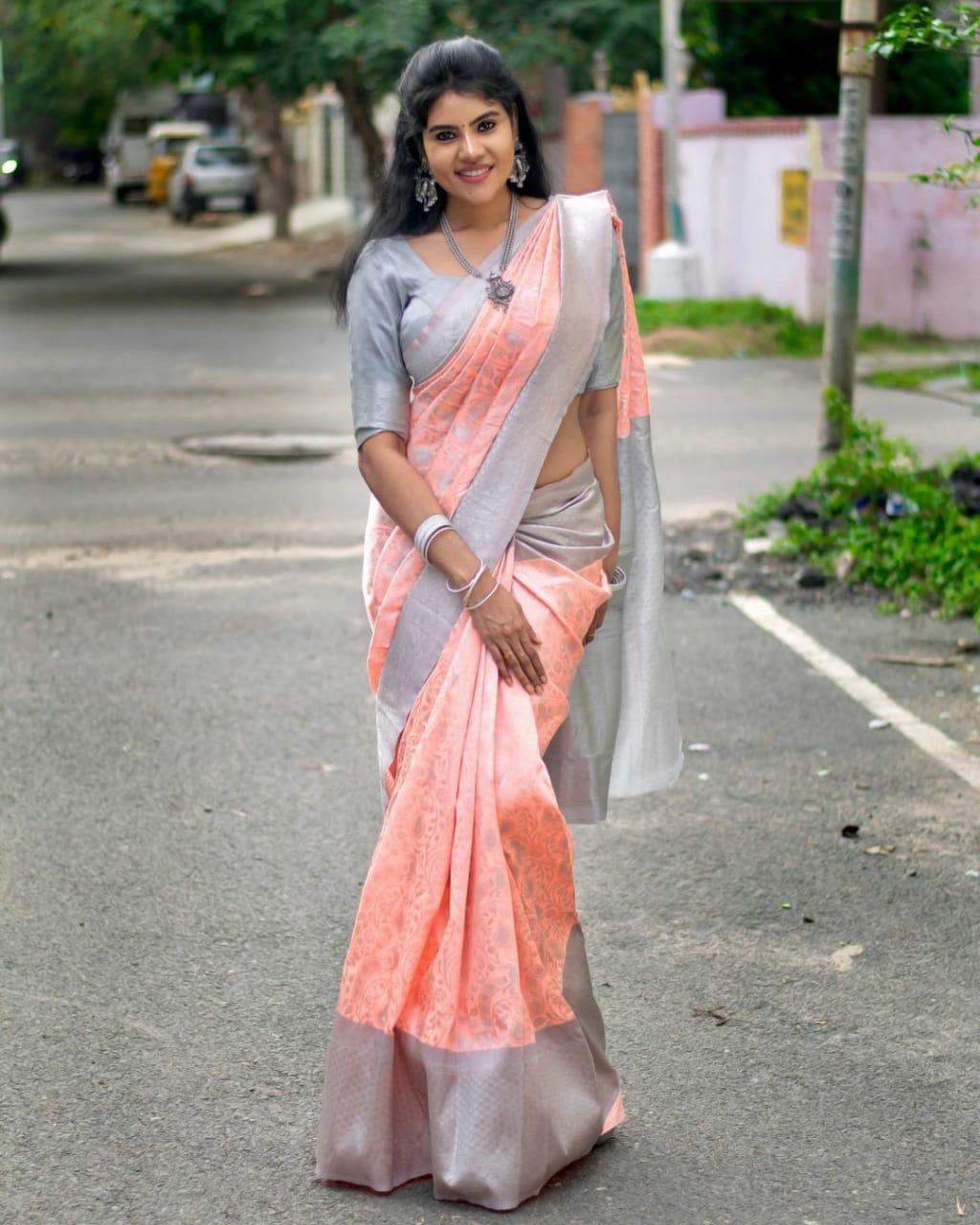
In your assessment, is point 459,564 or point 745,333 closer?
point 459,564

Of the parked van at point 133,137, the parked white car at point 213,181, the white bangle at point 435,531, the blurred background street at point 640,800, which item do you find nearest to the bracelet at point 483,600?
the white bangle at point 435,531

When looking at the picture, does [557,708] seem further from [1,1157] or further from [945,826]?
[945,826]

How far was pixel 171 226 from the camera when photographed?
1720 inches

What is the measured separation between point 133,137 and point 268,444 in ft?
176

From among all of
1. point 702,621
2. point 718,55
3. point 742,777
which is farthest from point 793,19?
point 742,777

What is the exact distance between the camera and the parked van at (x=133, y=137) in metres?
59.5

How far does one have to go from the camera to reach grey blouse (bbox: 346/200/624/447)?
3.26 metres

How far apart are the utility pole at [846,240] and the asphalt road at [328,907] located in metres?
1.28

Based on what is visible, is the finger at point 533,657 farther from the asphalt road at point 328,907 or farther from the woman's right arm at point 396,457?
the asphalt road at point 328,907

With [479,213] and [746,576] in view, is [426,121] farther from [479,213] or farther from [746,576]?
[746,576]

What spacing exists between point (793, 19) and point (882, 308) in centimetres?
765

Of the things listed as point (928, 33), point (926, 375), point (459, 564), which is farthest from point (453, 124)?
point (926, 375)

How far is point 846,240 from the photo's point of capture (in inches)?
393

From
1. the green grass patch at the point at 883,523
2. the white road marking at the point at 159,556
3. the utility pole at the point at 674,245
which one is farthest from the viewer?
the utility pole at the point at 674,245
